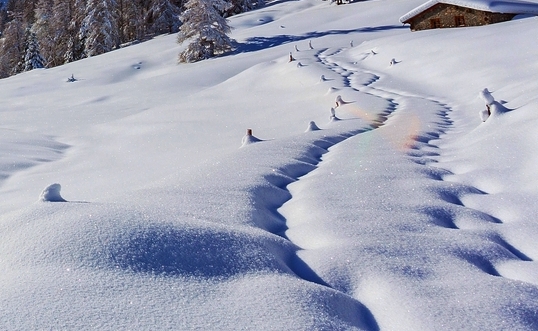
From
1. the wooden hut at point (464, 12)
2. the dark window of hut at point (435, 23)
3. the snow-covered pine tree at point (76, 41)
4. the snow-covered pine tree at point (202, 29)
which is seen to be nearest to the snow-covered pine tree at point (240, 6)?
the snow-covered pine tree at point (76, 41)

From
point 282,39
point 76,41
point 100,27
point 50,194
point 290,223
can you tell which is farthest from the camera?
point 76,41

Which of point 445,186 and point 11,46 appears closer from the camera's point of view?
point 445,186

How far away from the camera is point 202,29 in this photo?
27656 millimetres

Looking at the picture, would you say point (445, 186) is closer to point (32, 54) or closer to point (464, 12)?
point (464, 12)

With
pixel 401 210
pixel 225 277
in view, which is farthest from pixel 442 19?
pixel 225 277

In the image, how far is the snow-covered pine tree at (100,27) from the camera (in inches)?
1433

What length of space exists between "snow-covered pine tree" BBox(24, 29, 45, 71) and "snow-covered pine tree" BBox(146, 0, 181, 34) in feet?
30.1

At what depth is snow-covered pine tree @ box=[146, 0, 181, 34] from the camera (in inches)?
1649

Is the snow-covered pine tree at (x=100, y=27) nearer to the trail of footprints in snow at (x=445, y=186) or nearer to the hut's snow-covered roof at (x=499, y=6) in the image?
the hut's snow-covered roof at (x=499, y=6)

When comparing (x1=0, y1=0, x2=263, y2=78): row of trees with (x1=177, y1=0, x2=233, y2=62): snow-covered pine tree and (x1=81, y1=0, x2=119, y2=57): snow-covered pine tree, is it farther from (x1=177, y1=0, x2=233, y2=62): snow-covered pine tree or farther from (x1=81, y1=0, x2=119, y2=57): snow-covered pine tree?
(x1=177, y1=0, x2=233, y2=62): snow-covered pine tree

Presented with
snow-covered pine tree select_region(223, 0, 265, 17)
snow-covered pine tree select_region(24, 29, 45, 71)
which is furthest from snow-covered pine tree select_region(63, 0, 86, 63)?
snow-covered pine tree select_region(223, 0, 265, 17)

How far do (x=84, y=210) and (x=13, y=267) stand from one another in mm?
613

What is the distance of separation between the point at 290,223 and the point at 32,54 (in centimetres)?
4126

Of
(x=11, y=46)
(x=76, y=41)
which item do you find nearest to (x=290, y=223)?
(x=76, y=41)
